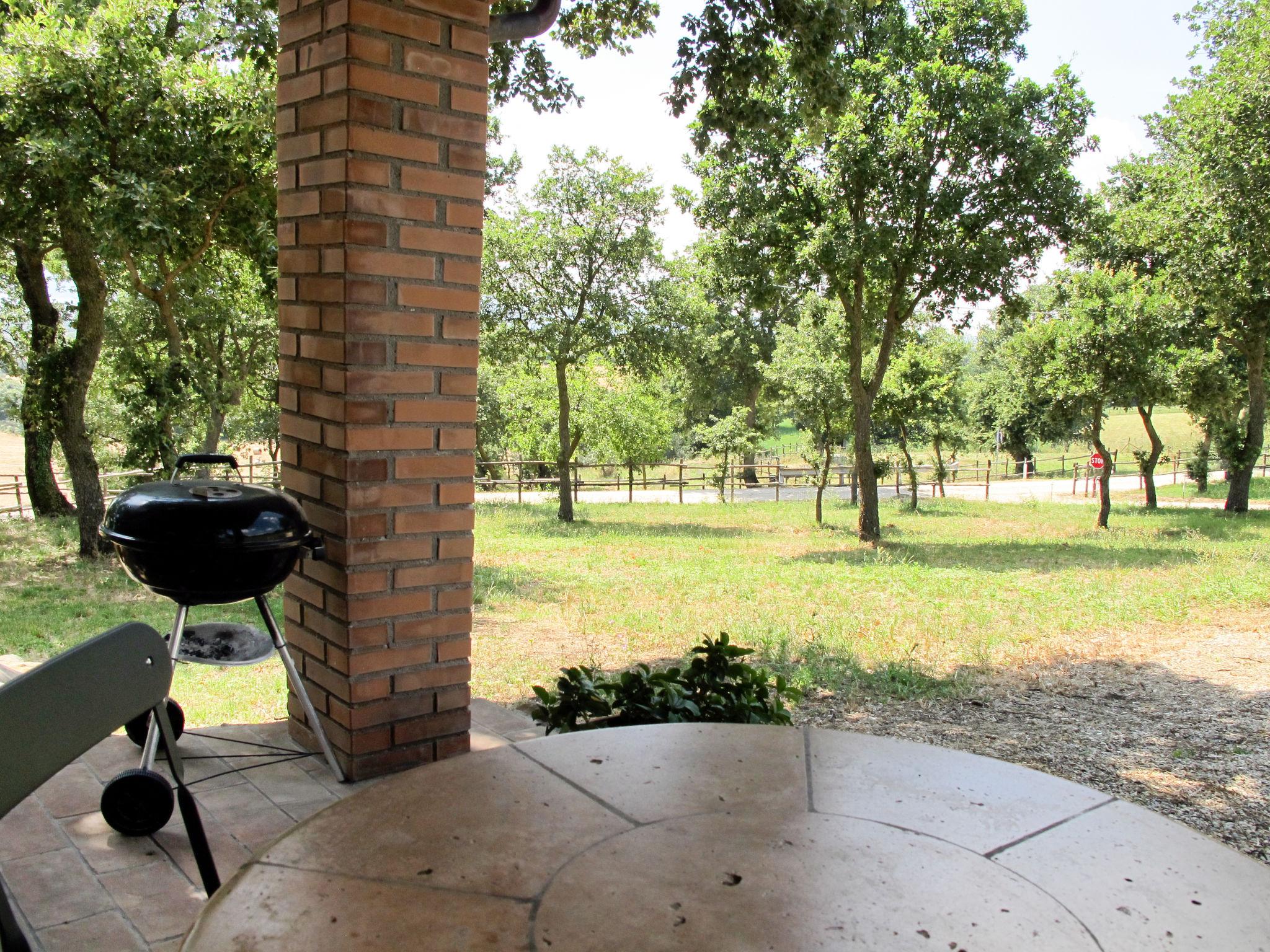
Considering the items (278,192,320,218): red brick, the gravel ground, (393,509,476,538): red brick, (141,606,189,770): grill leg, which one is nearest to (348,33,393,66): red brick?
(278,192,320,218): red brick

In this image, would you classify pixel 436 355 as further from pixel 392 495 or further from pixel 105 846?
pixel 105 846

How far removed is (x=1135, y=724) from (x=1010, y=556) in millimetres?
7241

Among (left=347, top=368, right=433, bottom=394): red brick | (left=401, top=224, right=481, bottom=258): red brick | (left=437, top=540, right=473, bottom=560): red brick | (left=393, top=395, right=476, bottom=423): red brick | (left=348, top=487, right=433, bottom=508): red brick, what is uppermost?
(left=401, top=224, right=481, bottom=258): red brick

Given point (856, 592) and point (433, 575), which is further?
point (856, 592)

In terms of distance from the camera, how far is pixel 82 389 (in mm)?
9180

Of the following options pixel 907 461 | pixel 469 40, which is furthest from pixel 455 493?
pixel 907 461

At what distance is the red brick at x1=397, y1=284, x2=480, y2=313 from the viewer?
7.38ft

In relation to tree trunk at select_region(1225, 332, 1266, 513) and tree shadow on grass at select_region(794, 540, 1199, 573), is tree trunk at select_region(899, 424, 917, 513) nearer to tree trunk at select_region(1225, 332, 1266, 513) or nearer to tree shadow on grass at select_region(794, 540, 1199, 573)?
tree shadow on grass at select_region(794, 540, 1199, 573)

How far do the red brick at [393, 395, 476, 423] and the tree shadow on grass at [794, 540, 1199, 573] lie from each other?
346 inches

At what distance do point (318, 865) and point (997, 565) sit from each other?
10381mm

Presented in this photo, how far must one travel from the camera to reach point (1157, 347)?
1333 centimetres

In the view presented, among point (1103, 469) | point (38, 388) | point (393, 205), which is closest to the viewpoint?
point (393, 205)

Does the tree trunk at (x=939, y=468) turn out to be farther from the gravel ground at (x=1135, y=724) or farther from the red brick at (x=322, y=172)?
the red brick at (x=322, y=172)

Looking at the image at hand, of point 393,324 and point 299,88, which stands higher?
point 299,88
